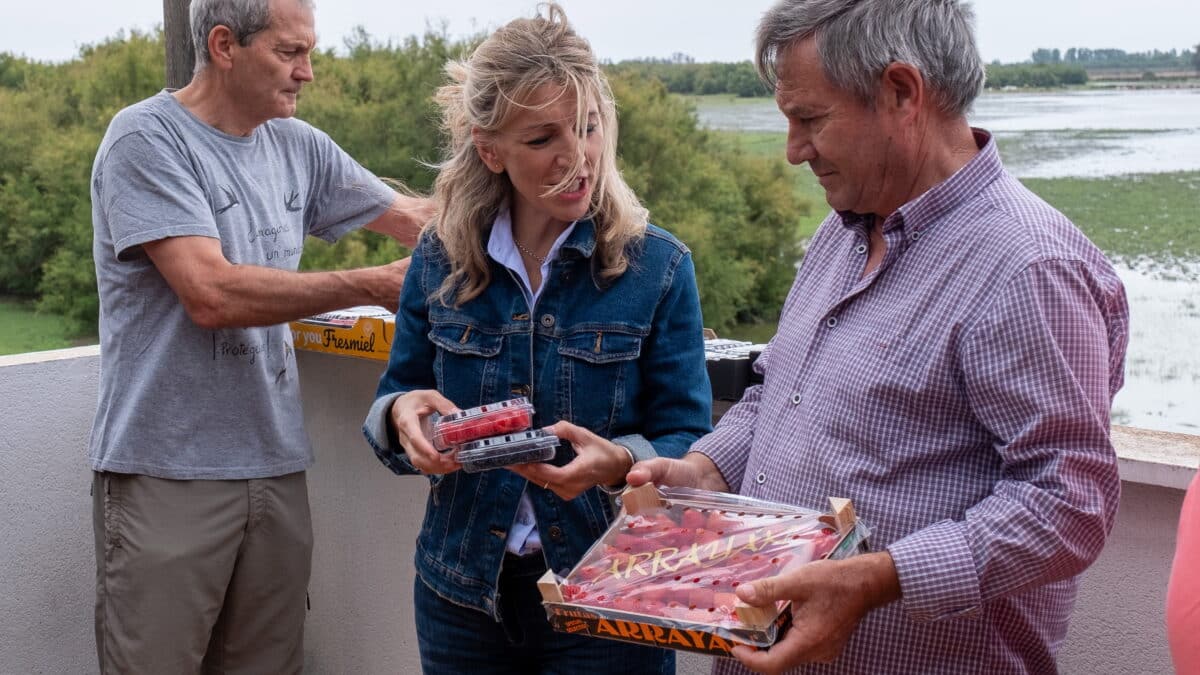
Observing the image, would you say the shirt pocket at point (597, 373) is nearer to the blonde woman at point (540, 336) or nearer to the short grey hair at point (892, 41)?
the blonde woman at point (540, 336)

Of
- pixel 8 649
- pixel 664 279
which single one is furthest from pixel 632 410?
pixel 8 649

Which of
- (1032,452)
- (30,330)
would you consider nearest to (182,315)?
(1032,452)

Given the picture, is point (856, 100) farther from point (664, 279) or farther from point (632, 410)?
point (632, 410)

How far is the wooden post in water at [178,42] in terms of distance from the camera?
360cm

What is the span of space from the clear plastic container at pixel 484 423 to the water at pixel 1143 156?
928mm

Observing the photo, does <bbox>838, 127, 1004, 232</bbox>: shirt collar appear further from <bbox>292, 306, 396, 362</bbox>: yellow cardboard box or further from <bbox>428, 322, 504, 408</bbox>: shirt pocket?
<bbox>292, 306, 396, 362</bbox>: yellow cardboard box

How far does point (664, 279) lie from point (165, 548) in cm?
140

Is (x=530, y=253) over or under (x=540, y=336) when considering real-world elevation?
over

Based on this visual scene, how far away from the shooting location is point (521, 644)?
2014 mm

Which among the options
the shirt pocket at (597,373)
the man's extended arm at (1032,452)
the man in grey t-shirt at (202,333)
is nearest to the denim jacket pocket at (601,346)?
the shirt pocket at (597,373)

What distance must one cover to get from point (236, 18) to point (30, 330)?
676 cm

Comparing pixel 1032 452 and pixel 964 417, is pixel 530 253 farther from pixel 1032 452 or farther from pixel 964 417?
pixel 1032 452

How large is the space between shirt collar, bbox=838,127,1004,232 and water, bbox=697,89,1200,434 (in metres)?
0.73

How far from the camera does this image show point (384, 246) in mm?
13461
